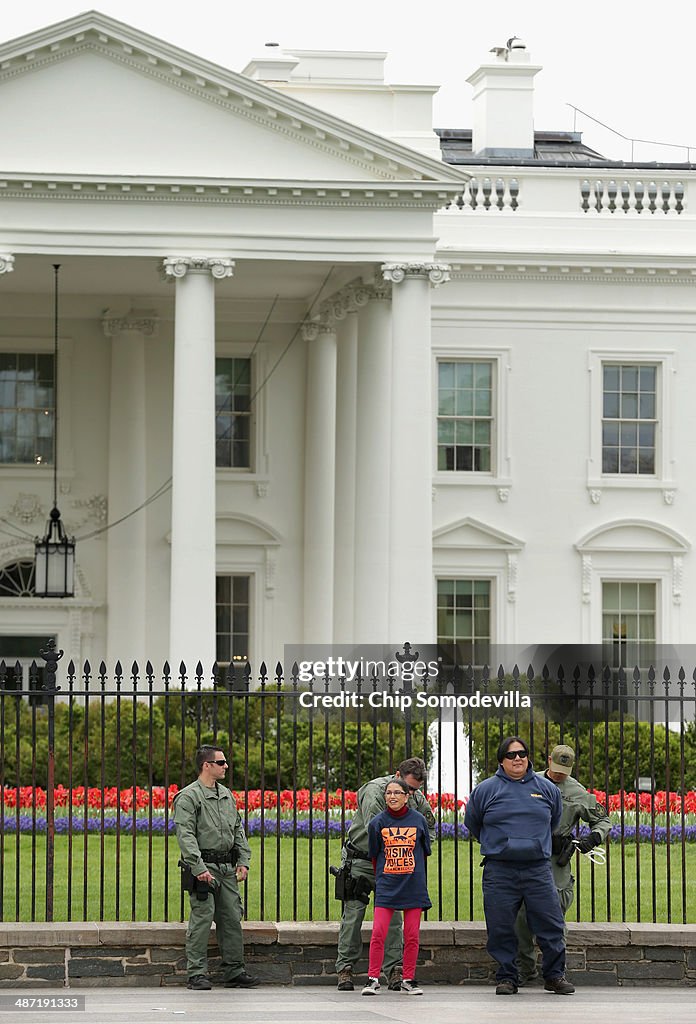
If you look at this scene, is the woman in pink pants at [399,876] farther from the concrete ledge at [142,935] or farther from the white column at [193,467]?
the white column at [193,467]

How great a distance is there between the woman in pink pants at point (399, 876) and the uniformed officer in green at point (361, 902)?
0.31 ft

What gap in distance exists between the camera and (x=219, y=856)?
13219 mm

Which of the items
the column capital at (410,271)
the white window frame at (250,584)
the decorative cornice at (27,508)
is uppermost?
the column capital at (410,271)

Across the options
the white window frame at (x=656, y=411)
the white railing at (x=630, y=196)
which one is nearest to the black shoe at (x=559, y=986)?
the white window frame at (x=656, y=411)

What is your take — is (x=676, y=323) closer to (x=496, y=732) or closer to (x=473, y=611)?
(x=473, y=611)

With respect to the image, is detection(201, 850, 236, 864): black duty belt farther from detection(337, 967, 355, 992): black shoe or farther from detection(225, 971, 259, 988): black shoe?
detection(337, 967, 355, 992): black shoe

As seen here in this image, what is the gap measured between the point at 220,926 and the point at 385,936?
1139 mm

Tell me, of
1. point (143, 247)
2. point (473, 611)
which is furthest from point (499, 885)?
point (473, 611)

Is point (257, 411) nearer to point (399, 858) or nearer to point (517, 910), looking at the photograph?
point (399, 858)

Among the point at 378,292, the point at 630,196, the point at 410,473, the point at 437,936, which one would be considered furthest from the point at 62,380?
the point at 437,936

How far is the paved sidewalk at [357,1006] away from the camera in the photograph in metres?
11.9

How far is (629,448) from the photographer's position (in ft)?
115

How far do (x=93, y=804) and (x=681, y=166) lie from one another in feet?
67.2

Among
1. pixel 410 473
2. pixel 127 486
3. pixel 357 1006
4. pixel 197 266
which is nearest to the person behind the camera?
pixel 357 1006
